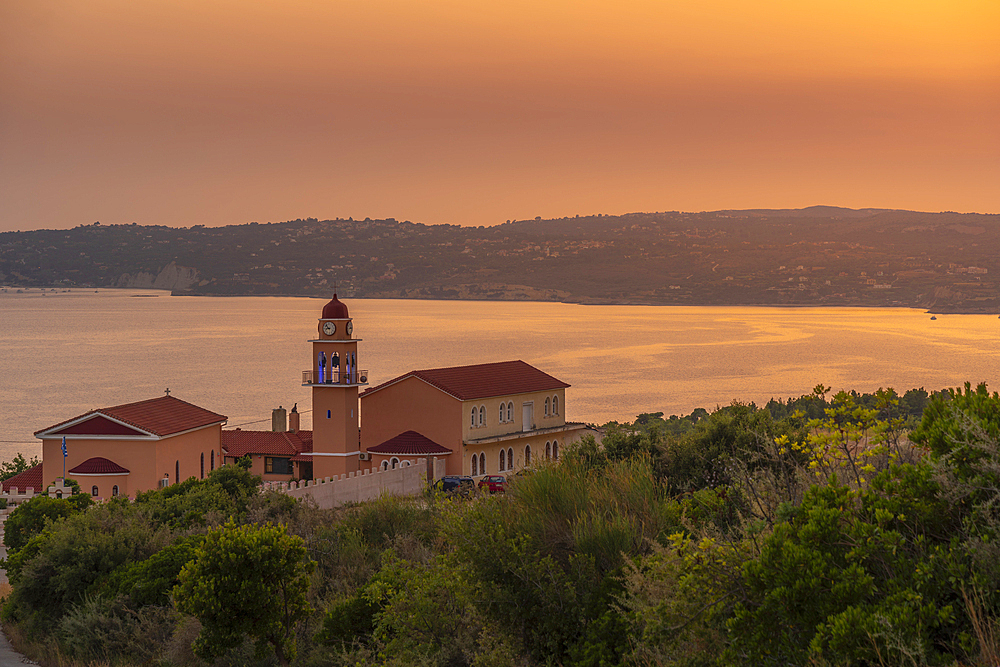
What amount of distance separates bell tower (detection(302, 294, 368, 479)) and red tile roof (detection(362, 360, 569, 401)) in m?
1.23

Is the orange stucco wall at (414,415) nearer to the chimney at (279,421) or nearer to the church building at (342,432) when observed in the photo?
the church building at (342,432)

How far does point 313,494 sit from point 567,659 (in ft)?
78.1

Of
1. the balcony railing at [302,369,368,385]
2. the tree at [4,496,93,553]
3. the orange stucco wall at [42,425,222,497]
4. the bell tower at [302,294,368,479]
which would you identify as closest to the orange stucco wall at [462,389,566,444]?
the bell tower at [302,294,368,479]

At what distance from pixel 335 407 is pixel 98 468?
36.8ft

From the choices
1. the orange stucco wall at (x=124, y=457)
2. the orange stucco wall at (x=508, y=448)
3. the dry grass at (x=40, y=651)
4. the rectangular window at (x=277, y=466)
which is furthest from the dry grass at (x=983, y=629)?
the rectangular window at (x=277, y=466)

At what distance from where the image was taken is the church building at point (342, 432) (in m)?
41.3

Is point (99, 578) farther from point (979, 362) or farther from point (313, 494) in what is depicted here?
point (979, 362)

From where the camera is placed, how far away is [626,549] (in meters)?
12.3

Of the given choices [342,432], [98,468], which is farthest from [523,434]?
[98,468]

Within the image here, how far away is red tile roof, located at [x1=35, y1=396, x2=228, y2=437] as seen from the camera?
41500 mm

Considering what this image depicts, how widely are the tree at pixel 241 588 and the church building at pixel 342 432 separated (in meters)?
24.5

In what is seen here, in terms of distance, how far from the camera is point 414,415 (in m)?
46.8

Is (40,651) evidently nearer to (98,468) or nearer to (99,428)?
(98,468)

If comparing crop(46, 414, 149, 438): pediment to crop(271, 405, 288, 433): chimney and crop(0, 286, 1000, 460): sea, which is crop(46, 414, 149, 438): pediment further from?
crop(0, 286, 1000, 460): sea
